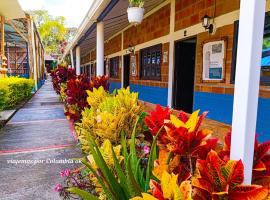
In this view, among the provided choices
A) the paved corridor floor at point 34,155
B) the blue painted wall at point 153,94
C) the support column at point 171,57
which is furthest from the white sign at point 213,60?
the paved corridor floor at point 34,155

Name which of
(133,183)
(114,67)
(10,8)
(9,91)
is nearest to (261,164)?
(133,183)

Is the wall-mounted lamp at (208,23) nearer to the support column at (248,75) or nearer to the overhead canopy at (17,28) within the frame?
the support column at (248,75)

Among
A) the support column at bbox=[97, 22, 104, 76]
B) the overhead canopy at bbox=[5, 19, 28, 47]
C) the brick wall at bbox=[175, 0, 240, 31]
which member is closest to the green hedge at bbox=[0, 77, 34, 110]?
the support column at bbox=[97, 22, 104, 76]

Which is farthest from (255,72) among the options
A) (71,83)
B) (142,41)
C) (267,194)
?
(142,41)

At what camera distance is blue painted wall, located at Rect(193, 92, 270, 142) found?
4434 millimetres

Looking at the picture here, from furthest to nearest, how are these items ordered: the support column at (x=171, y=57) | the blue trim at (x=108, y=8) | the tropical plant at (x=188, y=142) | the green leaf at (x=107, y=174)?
the support column at (x=171, y=57)
the blue trim at (x=108, y=8)
the green leaf at (x=107, y=174)
the tropical plant at (x=188, y=142)

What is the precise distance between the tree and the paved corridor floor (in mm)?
45227

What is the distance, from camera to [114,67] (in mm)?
13930

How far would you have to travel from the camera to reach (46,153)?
470cm

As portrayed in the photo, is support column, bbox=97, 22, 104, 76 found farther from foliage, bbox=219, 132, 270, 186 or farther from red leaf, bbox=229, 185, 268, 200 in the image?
red leaf, bbox=229, 185, 268, 200

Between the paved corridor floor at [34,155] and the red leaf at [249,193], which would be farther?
the paved corridor floor at [34,155]

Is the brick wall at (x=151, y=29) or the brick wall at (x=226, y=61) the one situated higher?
the brick wall at (x=151, y=29)

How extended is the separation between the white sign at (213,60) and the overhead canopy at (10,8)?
25.9 ft

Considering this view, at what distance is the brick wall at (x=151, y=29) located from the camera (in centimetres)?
790
